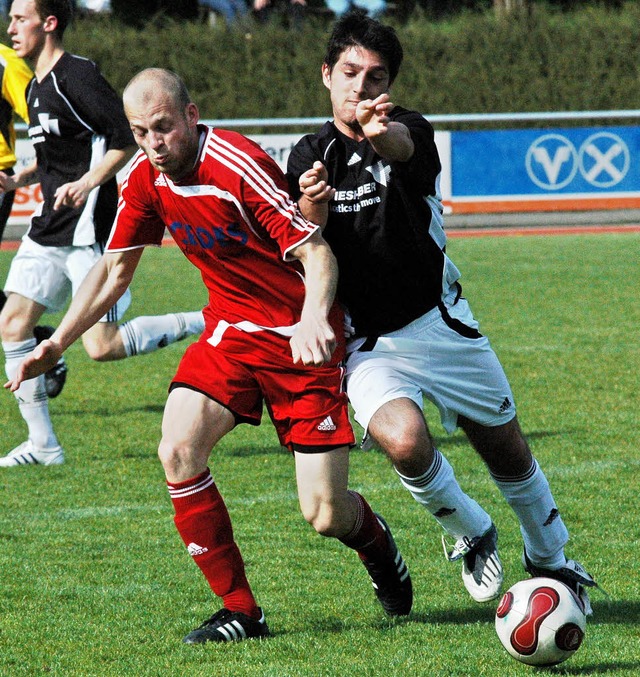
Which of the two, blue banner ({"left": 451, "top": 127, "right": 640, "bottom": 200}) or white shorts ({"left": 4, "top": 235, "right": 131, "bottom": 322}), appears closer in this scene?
white shorts ({"left": 4, "top": 235, "right": 131, "bottom": 322})

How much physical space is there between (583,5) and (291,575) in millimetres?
26450

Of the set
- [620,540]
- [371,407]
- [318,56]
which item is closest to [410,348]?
[371,407]

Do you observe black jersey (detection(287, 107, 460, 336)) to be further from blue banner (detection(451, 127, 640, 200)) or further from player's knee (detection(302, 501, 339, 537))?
blue banner (detection(451, 127, 640, 200))

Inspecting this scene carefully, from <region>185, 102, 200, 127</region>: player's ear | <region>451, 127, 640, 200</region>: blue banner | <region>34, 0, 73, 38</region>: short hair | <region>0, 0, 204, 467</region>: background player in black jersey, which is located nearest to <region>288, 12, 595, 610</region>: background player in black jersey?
<region>185, 102, 200, 127</region>: player's ear

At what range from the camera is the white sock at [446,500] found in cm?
406

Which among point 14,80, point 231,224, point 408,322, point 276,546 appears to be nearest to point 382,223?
point 408,322

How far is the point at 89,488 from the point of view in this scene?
6062mm

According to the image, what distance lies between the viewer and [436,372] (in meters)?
4.15

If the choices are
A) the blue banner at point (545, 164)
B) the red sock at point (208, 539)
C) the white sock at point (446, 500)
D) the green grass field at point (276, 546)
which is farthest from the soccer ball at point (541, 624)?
the blue banner at point (545, 164)

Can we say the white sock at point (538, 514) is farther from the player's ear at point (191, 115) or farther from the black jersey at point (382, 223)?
the player's ear at point (191, 115)

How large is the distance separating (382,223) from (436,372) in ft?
1.73

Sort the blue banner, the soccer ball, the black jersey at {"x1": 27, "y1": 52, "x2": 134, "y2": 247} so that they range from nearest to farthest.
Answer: the soccer ball
the black jersey at {"x1": 27, "y1": 52, "x2": 134, "y2": 247}
the blue banner

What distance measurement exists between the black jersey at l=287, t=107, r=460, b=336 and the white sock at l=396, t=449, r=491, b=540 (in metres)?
0.51

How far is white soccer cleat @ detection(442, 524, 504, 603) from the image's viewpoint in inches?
167
